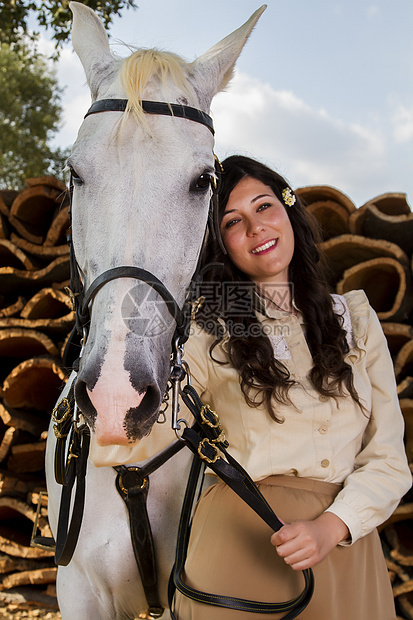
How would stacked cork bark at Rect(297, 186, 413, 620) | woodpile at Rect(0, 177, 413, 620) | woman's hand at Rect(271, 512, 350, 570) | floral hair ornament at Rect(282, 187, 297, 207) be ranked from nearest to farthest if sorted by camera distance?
woman's hand at Rect(271, 512, 350, 570) < floral hair ornament at Rect(282, 187, 297, 207) < stacked cork bark at Rect(297, 186, 413, 620) < woodpile at Rect(0, 177, 413, 620)

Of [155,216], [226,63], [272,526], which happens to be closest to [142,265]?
[155,216]

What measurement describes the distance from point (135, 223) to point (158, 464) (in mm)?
715

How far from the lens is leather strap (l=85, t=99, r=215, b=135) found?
1.07 m

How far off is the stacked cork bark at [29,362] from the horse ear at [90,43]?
127 centimetres

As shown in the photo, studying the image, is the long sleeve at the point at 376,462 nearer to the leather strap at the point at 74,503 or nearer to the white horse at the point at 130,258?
the white horse at the point at 130,258

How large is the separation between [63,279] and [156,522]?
5.55ft

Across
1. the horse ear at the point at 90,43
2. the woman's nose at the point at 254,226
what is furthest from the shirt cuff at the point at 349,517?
the horse ear at the point at 90,43

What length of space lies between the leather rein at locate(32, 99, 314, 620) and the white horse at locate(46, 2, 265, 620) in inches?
1.0

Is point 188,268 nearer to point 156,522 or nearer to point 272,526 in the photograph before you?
point 272,526

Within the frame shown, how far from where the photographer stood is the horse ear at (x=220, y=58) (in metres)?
1.29

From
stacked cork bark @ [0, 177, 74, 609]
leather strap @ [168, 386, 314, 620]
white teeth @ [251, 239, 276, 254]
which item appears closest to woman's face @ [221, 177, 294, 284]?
white teeth @ [251, 239, 276, 254]

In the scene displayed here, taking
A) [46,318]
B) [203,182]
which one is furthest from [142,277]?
[46,318]

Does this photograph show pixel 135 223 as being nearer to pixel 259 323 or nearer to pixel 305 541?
pixel 259 323

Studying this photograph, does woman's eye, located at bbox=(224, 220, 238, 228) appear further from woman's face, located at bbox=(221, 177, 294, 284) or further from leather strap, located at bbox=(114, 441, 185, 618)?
leather strap, located at bbox=(114, 441, 185, 618)
